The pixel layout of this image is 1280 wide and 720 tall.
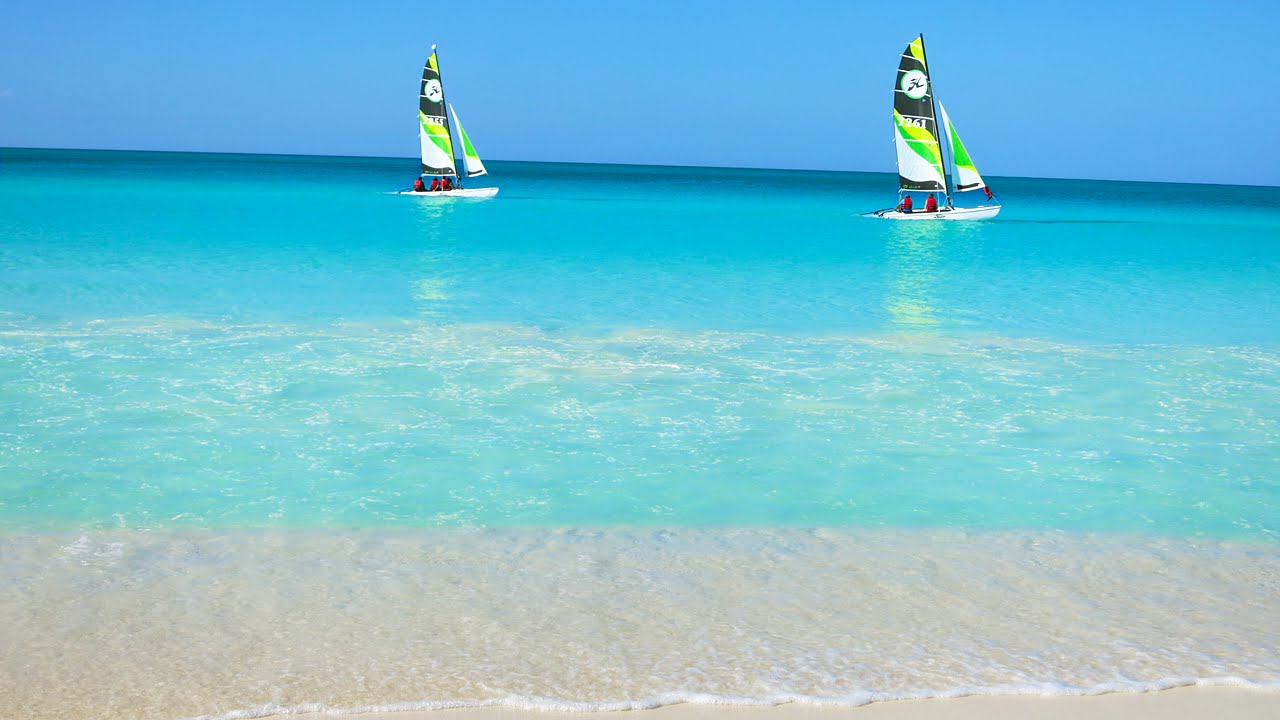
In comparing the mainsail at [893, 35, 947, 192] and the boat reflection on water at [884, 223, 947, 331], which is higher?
the mainsail at [893, 35, 947, 192]

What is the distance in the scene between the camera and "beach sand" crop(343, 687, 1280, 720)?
3703 mm

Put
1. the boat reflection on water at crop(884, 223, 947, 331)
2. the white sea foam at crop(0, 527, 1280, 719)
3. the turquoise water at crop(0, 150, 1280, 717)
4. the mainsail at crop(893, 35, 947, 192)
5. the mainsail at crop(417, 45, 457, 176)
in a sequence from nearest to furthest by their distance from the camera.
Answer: the white sea foam at crop(0, 527, 1280, 719) < the turquoise water at crop(0, 150, 1280, 717) < the boat reflection on water at crop(884, 223, 947, 331) < the mainsail at crop(893, 35, 947, 192) < the mainsail at crop(417, 45, 457, 176)

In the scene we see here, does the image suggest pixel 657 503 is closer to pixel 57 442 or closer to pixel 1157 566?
pixel 1157 566

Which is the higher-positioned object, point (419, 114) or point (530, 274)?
point (419, 114)

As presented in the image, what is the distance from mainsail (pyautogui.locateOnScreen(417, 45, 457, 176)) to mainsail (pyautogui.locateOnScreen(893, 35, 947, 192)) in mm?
16917

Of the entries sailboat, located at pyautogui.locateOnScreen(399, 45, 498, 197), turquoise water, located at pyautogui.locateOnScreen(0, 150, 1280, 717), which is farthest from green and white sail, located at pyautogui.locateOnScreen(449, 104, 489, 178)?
turquoise water, located at pyautogui.locateOnScreen(0, 150, 1280, 717)

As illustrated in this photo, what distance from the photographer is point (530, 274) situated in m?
18.3

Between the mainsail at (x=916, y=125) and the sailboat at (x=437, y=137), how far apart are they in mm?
15248

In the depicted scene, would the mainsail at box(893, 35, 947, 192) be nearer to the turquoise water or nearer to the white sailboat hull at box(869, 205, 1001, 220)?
the white sailboat hull at box(869, 205, 1001, 220)

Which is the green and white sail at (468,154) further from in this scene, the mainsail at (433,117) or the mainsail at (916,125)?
the mainsail at (916,125)

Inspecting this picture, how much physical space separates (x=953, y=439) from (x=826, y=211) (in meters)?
42.3

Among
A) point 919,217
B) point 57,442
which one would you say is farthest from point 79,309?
point 919,217

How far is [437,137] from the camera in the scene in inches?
1684

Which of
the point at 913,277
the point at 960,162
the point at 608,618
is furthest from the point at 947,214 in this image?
the point at 608,618
